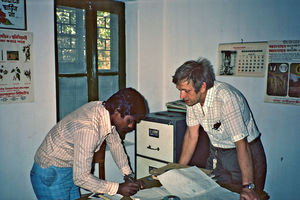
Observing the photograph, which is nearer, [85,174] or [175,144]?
[85,174]

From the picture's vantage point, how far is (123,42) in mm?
3385

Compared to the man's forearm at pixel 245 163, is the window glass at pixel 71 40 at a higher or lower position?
higher

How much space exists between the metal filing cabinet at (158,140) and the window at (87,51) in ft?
2.44

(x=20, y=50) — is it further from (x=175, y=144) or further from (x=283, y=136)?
(x=283, y=136)

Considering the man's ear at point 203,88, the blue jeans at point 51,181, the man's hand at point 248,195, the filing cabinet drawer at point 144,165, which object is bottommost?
the filing cabinet drawer at point 144,165

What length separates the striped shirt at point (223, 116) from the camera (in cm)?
167

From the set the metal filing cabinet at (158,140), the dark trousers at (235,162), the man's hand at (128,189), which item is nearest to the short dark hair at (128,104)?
the man's hand at (128,189)

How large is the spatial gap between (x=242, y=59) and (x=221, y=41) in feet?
0.96

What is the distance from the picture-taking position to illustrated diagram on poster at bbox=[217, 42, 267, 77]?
255cm

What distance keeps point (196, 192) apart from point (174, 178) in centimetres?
16

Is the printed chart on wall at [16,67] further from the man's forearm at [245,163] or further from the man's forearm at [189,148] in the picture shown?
the man's forearm at [245,163]

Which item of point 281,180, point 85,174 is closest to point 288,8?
point 281,180

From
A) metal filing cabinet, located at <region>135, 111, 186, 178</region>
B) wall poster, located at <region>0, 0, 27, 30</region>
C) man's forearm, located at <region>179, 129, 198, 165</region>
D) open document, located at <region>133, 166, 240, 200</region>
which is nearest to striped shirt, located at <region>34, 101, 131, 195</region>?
open document, located at <region>133, 166, 240, 200</region>

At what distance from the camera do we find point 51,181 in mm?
1699
